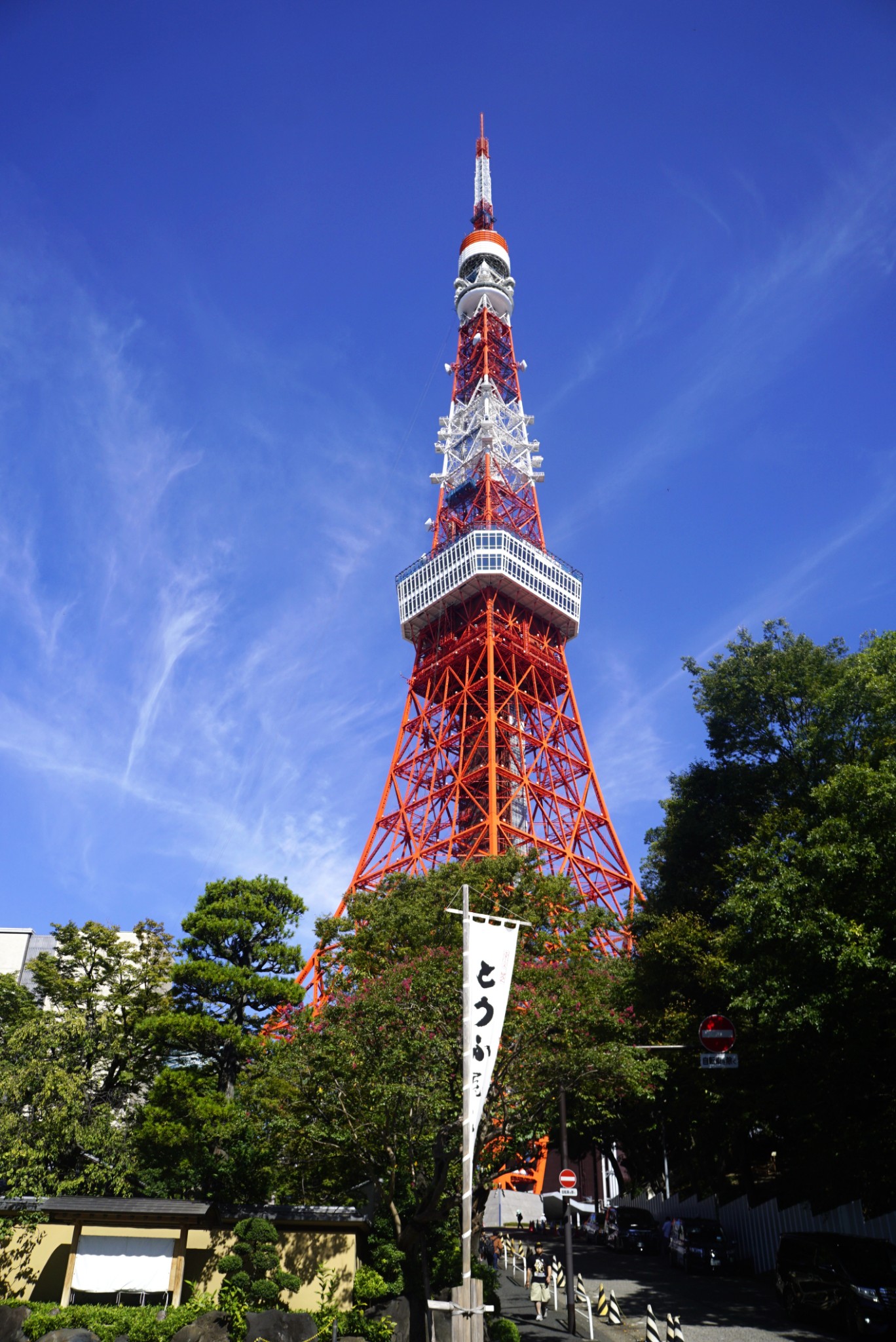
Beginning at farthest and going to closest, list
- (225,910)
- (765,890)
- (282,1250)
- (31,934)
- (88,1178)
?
(31,934) → (225,910) → (88,1178) → (282,1250) → (765,890)

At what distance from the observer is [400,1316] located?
16.7 m

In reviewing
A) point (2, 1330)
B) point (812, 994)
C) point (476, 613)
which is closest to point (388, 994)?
point (812, 994)

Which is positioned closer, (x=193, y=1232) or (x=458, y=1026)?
(x=458, y=1026)

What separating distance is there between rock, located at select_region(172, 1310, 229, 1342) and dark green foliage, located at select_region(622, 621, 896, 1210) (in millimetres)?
10331

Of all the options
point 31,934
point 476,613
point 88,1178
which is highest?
point 476,613

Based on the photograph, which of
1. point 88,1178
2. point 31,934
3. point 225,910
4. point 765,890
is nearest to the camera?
point 765,890

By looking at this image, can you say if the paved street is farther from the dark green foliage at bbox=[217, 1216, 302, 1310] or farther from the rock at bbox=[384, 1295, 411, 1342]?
the dark green foliage at bbox=[217, 1216, 302, 1310]

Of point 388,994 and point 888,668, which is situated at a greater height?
point 888,668

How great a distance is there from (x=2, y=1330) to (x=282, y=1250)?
4.98m

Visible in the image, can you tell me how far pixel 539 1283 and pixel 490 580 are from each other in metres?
32.9

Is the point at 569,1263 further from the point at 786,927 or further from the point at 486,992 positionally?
the point at 486,992

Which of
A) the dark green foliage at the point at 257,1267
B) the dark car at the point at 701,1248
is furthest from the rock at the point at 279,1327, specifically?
the dark car at the point at 701,1248

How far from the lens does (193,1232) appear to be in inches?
726

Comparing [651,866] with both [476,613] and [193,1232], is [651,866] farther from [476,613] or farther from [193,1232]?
[476,613]
